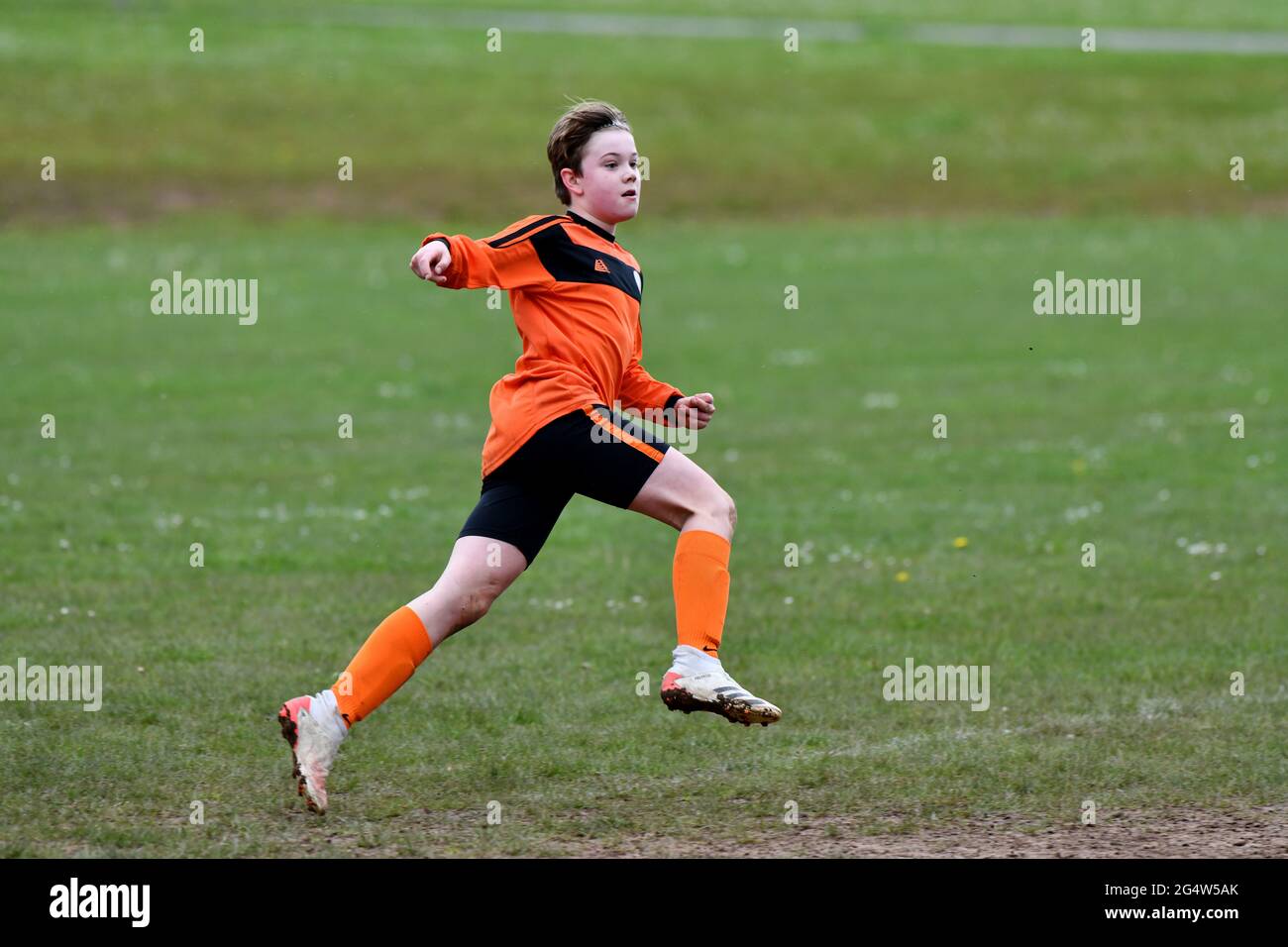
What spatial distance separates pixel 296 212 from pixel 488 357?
47.8 feet

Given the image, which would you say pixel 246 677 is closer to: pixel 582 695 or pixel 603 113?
pixel 582 695

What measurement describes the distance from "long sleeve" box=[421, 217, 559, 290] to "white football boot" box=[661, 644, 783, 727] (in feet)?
4.92

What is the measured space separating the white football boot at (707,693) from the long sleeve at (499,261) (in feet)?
4.92

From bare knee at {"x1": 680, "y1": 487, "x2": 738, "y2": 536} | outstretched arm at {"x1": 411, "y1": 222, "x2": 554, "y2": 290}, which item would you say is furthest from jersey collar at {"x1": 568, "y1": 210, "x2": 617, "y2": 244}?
bare knee at {"x1": 680, "y1": 487, "x2": 738, "y2": 536}

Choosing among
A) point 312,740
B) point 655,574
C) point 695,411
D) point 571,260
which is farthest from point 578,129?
point 655,574

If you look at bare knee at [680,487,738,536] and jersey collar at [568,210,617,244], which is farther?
jersey collar at [568,210,617,244]

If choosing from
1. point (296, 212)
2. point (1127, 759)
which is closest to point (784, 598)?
point (1127, 759)

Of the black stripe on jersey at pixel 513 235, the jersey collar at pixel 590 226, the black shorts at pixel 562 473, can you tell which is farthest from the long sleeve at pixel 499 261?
the black shorts at pixel 562 473

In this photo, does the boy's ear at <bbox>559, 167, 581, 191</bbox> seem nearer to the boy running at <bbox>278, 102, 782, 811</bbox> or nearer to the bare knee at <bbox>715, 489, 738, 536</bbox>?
the boy running at <bbox>278, 102, 782, 811</bbox>

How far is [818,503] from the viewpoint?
1289 cm

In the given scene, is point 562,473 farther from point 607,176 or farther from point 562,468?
point 607,176

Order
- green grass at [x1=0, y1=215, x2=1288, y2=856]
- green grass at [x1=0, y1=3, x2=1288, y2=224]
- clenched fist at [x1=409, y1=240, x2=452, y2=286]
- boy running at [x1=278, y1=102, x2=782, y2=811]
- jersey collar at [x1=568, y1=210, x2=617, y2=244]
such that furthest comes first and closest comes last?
green grass at [x1=0, y1=3, x2=1288, y2=224], green grass at [x1=0, y1=215, x2=1288, y2=856], jersey collar at [x1=568, y1=210, x2=617, y2=244], boy running at [x1=278, y1=102, x2=782, y2=811], clenched fist at [x1=409, y1=240, x2=452, y2=286]

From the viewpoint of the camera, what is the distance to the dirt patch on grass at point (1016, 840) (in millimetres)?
5816

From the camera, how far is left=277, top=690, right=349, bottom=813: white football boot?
5844 mm
